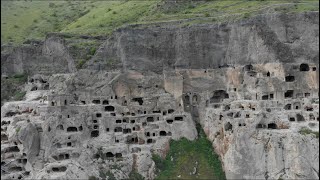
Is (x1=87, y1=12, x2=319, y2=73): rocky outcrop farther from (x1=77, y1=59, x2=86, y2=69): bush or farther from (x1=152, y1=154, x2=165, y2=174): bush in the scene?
(x1=152, y1=154, x2=165, y2=174): bush

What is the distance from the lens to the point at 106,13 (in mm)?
84938

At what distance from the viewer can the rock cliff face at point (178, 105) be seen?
5144cm

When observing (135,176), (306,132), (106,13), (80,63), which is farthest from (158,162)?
(106,13)

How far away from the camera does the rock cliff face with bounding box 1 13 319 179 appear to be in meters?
51.4

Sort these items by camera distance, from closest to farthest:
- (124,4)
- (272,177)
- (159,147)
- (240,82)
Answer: (272,177), (159,147), (240,82), (124,4)

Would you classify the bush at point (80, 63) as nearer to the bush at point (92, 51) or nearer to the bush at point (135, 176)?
the bush at point (92, 51)

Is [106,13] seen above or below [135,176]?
above

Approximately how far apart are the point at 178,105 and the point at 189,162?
7.50 meters

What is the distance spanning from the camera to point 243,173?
51406 mm

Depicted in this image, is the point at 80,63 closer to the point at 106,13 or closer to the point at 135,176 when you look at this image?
the point at 135,176

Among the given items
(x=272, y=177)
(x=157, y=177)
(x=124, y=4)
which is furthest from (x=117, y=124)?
(x=124, y=4)

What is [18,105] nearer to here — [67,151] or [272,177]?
[67,151]

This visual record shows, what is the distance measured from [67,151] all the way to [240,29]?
2529 centimetres

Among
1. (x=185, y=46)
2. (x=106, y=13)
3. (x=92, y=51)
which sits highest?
(x=106, y=13)
